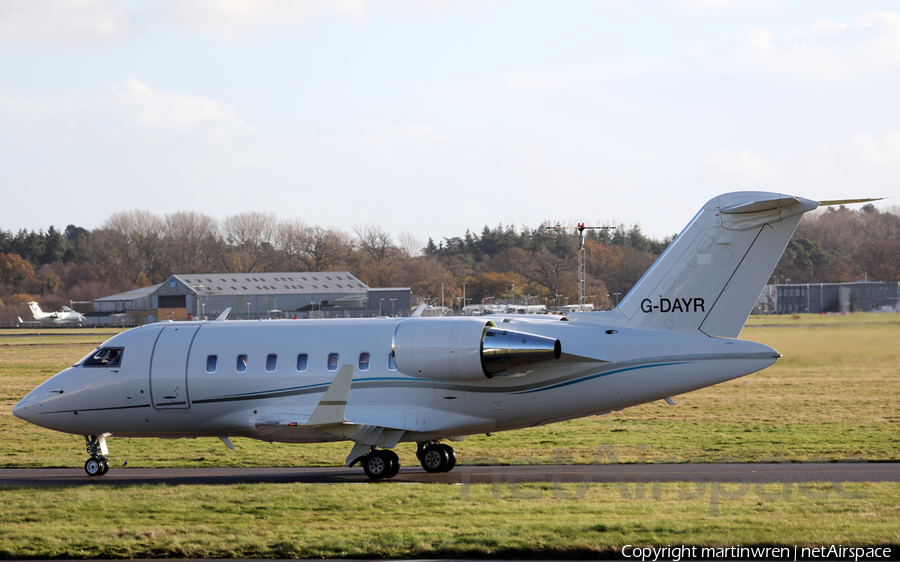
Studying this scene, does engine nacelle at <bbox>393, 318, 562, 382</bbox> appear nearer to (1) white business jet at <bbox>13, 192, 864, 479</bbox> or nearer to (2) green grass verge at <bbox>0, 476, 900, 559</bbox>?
(1) white business jet at <bbox>13, 192, 864, 479</bbox>

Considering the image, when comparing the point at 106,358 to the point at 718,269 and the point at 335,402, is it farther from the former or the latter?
the point at 718,269

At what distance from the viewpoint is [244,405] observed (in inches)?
670

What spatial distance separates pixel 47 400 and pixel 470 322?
9.32 metres

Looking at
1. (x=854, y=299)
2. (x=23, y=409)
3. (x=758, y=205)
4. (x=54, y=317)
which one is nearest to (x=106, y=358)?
(x=23, y=409)

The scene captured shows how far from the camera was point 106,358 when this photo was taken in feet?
59.4

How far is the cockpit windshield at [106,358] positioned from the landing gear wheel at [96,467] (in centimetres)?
199

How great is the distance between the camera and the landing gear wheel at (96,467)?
1764 cm

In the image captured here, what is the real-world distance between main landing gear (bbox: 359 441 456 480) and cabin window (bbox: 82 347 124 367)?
19.0 ft

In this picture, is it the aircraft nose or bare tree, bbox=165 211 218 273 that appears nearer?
the aircraft nose

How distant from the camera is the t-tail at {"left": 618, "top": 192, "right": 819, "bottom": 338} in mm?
15438

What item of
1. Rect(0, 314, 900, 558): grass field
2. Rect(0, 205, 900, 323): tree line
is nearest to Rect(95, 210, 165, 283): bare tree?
Rect(0, 205, 900, 323): tree line

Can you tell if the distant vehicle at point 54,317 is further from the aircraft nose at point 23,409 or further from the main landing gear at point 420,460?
the main landing gear at point 420,460

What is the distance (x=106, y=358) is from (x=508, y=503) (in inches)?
382

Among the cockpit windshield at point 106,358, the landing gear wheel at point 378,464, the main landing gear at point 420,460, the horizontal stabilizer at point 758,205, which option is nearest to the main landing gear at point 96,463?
the cockpit windshield at point 106,358
